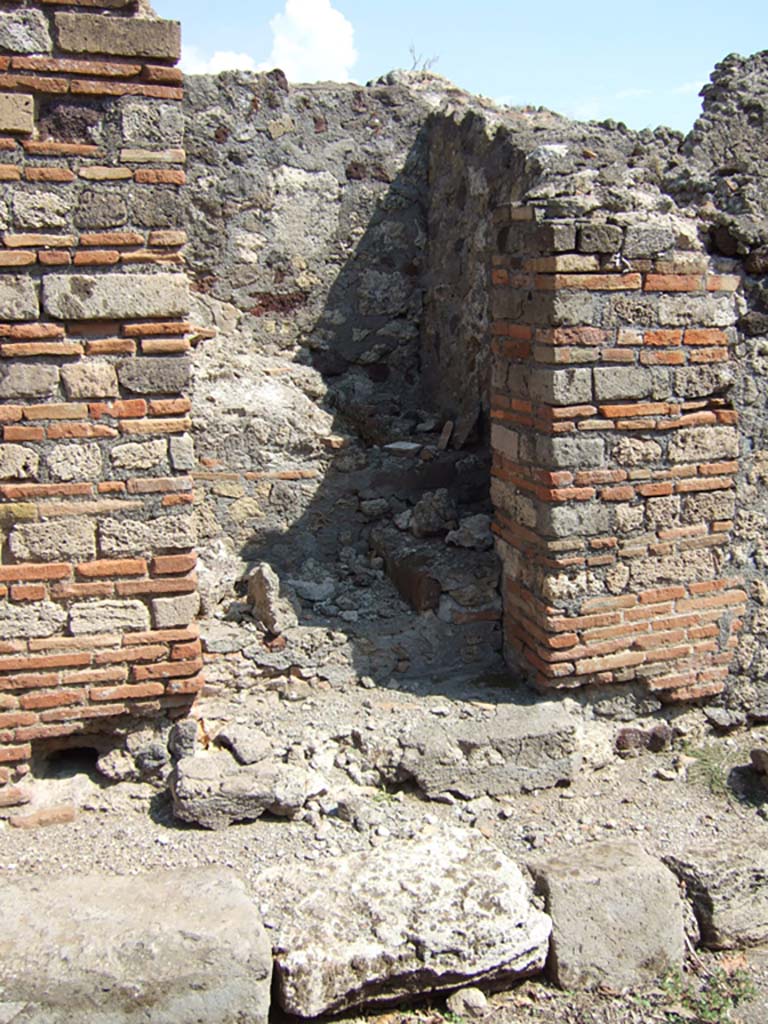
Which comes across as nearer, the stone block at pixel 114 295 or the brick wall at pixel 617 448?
the stone block at pixel 114 295

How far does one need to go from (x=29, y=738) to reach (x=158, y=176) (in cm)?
219

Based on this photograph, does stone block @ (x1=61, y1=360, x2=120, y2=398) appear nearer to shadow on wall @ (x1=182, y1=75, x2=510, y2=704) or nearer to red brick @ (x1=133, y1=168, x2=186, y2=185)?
red brick @ (x1=133, y1=168, x2=186, y2=185)

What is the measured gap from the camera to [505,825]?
3.94 metres

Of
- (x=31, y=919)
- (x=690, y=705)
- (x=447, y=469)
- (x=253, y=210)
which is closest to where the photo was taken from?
(x=31, y=919)

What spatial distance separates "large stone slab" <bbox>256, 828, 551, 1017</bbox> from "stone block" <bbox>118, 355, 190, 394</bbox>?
1.82 m

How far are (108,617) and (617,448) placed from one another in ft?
7.32

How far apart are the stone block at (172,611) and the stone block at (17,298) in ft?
3.88

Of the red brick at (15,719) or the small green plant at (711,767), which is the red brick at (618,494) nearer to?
the small green plant at (711,767)

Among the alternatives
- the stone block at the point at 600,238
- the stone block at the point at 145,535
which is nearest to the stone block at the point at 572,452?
the stone block at the point at 600,238

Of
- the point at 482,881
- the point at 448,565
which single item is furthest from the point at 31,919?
the point at 448,565

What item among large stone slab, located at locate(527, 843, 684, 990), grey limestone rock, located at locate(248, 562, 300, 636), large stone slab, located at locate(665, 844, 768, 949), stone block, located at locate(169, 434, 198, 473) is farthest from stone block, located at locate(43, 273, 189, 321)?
large stone slab, located at locate(665, 844, 768, 949)

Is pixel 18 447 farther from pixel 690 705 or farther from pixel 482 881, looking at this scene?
pixel 690 705

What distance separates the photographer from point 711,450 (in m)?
4.34

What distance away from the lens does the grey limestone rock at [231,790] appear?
366 cm
